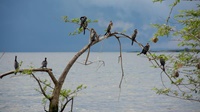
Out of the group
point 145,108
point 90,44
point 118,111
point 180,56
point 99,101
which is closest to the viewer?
point 90,44

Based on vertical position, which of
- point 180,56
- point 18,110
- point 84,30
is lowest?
point 18,110

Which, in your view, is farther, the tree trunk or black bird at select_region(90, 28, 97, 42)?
the tree trunk

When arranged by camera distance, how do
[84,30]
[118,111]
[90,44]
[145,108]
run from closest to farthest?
[90,44] → [84,30] → [118,111] → [145,108]

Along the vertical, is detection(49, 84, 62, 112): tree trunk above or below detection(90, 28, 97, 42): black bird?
below

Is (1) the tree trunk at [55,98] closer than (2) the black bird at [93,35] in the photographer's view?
No

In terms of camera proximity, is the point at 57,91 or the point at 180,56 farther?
the point at 180,56

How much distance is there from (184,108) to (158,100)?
662 centimetres

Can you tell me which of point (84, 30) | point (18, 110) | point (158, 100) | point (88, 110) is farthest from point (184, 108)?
point (84, 30)

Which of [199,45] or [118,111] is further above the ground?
[199,45]

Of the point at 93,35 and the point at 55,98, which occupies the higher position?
the point at 93,35

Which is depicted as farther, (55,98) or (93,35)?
(55,98)

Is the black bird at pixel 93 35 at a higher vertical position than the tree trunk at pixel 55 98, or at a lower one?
higher

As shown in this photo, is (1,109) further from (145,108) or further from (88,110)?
(145,108)

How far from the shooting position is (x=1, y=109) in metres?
31.2
